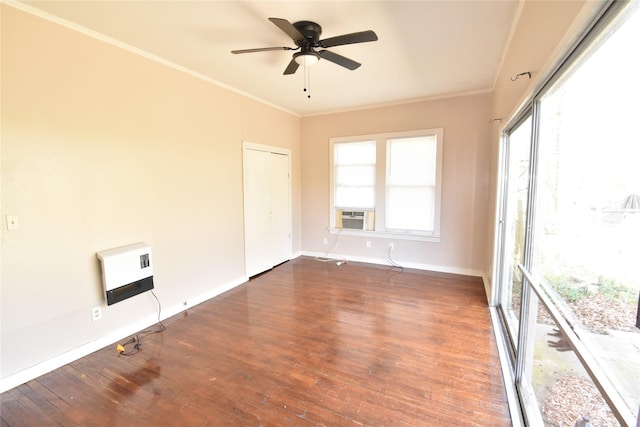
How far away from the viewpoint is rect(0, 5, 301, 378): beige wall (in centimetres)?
210

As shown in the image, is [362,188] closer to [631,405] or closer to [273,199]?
[273,199]

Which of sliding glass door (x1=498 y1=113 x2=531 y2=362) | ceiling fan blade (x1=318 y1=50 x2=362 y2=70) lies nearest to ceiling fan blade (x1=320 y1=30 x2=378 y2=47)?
ceiling fan blade (x1=318 y1=50 x2=362 y2=70)

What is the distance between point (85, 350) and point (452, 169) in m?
4.96

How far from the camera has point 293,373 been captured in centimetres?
221

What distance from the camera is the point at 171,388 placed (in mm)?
2074

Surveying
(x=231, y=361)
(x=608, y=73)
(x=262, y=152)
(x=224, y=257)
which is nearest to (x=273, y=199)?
(x=262, y=152)

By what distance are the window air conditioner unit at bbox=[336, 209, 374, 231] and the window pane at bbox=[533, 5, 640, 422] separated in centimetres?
352

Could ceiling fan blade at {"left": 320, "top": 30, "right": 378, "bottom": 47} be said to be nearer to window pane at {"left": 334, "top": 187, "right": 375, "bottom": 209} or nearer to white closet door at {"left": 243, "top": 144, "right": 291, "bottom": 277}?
Answer: white closet door at {"left": 243, "top": 144, "right": 291, "bottom": 277}

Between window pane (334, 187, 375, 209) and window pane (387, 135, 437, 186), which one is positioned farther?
window pane (334, 187, 375, 209)

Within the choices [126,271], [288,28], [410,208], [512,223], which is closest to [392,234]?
[410,208]

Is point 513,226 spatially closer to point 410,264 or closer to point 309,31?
point 410,264

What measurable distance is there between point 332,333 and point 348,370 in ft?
1.87

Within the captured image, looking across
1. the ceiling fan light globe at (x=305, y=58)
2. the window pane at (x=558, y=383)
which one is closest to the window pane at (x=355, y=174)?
the ceiling fan light globe at (x=305, y=58)

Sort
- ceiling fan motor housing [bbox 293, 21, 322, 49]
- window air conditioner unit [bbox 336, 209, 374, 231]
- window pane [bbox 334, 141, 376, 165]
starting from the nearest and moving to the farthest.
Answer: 1. ceiling fan motor housing [bbox 293, 21, 322, 49]
2. window pane [bbox 334, 141, 376, 165]
3. window air conditioner unit [bbox 336, 209, 374, 231]
